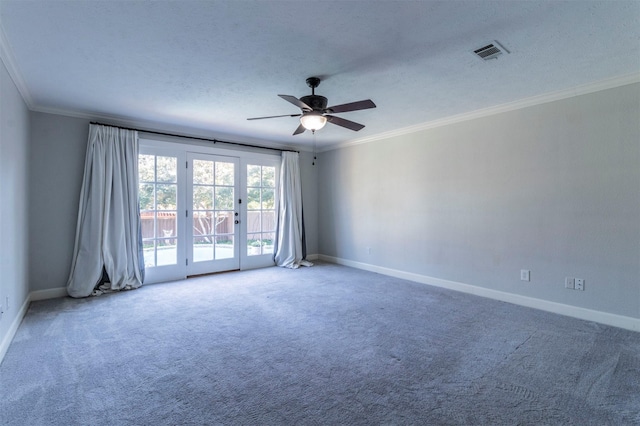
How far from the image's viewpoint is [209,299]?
4.03m

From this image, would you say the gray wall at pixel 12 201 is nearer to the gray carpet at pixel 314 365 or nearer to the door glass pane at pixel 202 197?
the gray carpet at pixel 314 365

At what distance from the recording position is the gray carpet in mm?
1856

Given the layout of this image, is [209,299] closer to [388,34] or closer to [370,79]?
[370,79]

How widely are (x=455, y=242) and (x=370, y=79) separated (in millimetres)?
2654

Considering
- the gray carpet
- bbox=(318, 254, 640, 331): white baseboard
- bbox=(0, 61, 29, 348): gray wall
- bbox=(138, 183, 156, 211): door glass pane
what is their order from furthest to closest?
bbox=(138, 183, 156, 211): door glass pane → bbox=(318, 254, 640, 331): white baseboard → bbox=(0, 61, 29, 348): gray wall → the gray carpet

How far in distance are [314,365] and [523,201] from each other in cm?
317

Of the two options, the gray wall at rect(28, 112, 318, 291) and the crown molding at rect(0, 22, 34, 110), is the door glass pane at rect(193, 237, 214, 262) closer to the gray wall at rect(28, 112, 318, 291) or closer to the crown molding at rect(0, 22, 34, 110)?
the gray wall at rect(28, 112, 318, 291)

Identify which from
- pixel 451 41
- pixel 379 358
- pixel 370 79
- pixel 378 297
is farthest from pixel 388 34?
pixel 378 297

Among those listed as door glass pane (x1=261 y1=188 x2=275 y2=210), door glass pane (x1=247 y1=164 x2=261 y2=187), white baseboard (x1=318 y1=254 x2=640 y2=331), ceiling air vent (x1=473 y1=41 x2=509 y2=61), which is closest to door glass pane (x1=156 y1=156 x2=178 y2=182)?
door glass pane (x1=247 y1=164 x2=261 y2=187)

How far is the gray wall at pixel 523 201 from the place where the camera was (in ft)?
10.2

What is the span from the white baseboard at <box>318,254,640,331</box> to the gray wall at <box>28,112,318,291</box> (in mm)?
4700

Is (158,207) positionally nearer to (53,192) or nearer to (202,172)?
(202,172)

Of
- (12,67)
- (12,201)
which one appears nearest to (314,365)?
(12,201)

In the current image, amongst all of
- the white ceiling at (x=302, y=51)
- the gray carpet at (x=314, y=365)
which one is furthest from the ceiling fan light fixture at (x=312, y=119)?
the gray carpet at (x=314, y=365)
